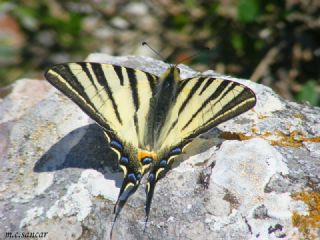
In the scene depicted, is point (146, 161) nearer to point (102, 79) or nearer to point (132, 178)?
point (132, 178)

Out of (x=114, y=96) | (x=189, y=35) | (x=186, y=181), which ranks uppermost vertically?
(x=114, y=96)

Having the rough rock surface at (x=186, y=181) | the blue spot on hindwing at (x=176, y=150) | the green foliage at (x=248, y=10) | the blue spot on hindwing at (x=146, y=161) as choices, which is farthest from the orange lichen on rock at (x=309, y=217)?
the green foliage at (x=248, y=10)

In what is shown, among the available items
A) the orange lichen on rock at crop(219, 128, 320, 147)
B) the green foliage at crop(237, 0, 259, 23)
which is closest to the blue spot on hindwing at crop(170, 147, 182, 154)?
the orange lichen on rock at crop(219, 128, 320, 147)

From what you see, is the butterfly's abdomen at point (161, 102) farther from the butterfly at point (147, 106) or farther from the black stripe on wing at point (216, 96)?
the black stripe on wing at point (216, 96)

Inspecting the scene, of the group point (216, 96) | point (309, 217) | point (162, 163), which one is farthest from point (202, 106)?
point (309, 217)

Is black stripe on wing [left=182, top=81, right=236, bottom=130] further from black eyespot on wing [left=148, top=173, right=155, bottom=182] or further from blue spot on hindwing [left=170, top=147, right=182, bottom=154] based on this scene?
black eyespot on wing [left=148, top=173, right=155, bottom=182]

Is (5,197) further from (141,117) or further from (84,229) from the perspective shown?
(141,117)
